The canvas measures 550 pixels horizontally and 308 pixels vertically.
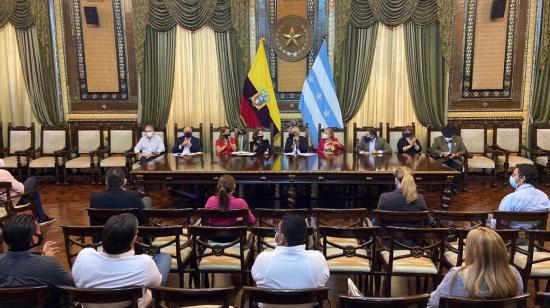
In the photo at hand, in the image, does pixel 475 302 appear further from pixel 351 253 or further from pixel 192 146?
pixel 192 146

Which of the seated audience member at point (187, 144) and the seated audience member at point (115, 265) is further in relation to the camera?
the seated audience member at point (187, 144)

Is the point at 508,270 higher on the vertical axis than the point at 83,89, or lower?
lower

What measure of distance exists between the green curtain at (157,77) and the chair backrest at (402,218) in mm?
5892

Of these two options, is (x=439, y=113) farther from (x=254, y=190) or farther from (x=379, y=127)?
(x=254, y=190)

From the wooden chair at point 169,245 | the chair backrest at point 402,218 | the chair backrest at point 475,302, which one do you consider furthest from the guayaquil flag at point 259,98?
the chair backrest at point 475,302

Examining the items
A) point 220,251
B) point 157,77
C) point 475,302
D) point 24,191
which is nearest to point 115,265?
point 220,251

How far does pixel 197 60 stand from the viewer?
8703 mm

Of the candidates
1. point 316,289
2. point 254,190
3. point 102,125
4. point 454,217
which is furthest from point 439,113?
point 316,289

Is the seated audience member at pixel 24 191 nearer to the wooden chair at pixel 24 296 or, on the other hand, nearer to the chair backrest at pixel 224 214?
the chair backrest at pixel 224 214

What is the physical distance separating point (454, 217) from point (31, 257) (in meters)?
3.00

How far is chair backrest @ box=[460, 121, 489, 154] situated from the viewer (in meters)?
8.38

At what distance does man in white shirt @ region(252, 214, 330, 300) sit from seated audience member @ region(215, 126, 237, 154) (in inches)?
188

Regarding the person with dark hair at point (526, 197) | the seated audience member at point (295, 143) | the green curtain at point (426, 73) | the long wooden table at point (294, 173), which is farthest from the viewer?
the green curtain at point (426, 73)

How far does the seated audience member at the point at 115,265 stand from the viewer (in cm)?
254
